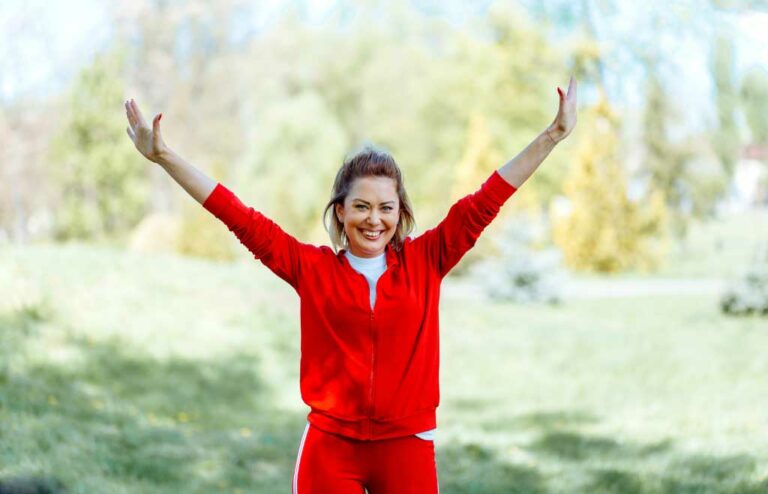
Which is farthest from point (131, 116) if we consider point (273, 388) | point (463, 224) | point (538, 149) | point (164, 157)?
point (273, 388)

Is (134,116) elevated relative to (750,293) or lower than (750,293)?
lower

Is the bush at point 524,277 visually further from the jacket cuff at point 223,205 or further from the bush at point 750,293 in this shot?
the jacket cuff at point 223,205

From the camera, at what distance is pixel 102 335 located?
842 centimetres

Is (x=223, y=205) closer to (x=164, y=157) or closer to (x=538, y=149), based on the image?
(x=164, y=157)

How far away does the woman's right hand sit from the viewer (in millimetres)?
2406

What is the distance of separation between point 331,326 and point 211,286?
28.5 ft

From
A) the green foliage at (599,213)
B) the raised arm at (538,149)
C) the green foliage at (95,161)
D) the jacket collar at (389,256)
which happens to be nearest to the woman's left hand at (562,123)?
the raised arm at (538,149)

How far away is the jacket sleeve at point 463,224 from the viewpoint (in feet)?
8.07

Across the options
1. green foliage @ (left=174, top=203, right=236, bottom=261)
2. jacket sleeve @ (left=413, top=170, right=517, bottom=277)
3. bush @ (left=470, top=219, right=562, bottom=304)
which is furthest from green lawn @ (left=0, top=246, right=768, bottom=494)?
green foliage @ (left=174, top=203, right=236, bottom=261)

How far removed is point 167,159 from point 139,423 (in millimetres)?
4380

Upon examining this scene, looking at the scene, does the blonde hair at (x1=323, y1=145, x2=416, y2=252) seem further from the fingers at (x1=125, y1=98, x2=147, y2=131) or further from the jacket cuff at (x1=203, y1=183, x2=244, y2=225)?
the fingers at (x1=125, y1=98, x2=147, y2=131)

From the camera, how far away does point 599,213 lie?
20.8m

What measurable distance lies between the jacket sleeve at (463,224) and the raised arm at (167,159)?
1.98ft

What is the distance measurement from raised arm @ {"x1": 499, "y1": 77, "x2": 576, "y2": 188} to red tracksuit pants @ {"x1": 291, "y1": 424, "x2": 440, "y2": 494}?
30.0 inches
